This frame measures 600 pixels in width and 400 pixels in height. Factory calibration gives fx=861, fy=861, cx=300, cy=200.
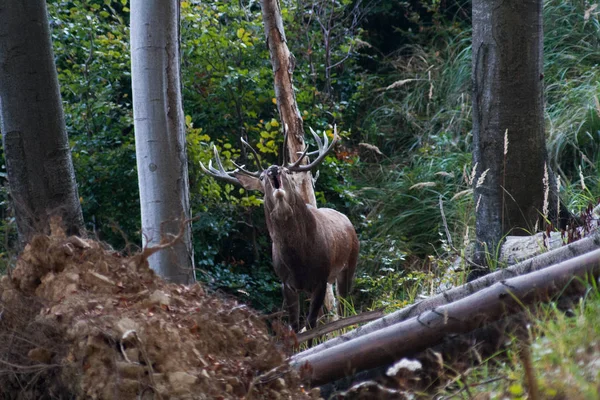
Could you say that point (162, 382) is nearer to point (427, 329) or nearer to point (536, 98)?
point (427, 329)

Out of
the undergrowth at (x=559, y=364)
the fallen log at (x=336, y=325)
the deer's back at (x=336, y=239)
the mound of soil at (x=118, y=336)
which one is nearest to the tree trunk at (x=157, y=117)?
the fallen log at (x=336, y=325)

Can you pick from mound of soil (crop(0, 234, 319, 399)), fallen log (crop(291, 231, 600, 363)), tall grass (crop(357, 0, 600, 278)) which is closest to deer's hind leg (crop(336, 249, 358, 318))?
tall grass (crop(357, 0, 600, 278))

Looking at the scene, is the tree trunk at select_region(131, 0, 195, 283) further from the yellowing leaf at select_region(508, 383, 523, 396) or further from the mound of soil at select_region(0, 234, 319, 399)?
the yellowing leaf at select_region(508, 383, 523, 396)

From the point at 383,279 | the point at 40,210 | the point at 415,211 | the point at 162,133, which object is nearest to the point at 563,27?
the point at 415,211

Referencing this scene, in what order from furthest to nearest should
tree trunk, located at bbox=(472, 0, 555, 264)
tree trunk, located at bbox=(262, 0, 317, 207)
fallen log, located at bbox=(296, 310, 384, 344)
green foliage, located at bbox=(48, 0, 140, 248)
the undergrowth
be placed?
green foliage, located at bbox=(48, 0, 140, 248) → tree trunk, located at bbox=(262, 0, 317, 207) → tree trunk, located at bbox=(472, 0, 555, 264) → fallen log, located at bbox=(296, 310, 384, 344) → the undergrowth

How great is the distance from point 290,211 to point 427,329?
4524mm

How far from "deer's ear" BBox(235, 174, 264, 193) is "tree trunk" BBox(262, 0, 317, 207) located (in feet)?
4.65

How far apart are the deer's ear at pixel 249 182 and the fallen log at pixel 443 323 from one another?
4.96 metres

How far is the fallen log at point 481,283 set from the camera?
14.2 ft

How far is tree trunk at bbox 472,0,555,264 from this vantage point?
6.73m

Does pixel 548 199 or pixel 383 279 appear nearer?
pixel 548 199

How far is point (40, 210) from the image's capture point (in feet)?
18.9

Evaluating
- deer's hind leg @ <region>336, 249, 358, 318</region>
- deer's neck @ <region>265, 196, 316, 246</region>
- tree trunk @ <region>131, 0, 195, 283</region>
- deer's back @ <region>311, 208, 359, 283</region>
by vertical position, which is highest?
tree trunk @ <region>131, 0, 195, 283</region>

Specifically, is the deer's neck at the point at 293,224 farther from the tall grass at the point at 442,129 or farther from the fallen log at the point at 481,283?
the fallen log at the point at 481,283
